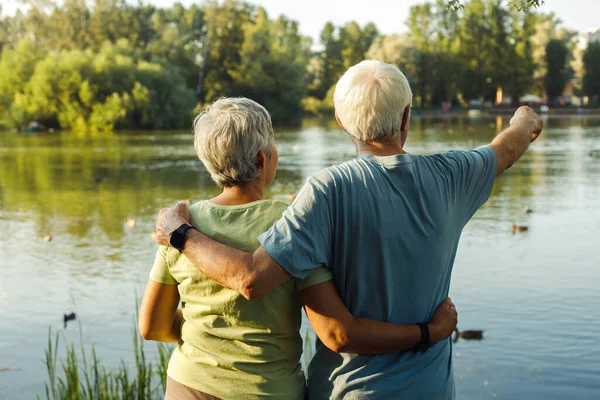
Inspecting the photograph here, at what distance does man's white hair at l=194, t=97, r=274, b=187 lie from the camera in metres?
2.09

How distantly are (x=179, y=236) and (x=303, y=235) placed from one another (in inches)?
12.7

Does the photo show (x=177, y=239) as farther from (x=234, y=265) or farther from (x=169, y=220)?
(x=234, y=265)

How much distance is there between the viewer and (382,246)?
2.06 meters

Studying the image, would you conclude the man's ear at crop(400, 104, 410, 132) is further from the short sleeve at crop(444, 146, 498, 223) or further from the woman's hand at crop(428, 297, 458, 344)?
the woman's hand at crop(428, 297, 458, 344)

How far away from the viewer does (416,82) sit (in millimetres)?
78438

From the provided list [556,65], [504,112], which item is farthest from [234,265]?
[556,65]

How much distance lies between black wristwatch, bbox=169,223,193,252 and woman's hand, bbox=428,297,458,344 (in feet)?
2.19

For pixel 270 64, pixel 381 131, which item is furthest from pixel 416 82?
pixel 381 131

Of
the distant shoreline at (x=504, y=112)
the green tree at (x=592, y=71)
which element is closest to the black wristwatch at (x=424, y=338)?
the distant shoreline at (x=504, y=112)

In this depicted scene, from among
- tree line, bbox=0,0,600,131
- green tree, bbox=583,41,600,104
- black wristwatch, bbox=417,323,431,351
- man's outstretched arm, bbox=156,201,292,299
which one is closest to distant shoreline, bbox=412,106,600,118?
tree line, bbox=0,0,600,131

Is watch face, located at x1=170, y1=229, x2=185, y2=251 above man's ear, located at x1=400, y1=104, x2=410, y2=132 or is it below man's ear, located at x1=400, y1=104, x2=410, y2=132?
below

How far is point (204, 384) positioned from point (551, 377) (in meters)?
4.59

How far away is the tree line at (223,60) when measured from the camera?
45.3 meters

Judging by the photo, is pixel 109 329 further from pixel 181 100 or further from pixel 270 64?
pixel 270 64
